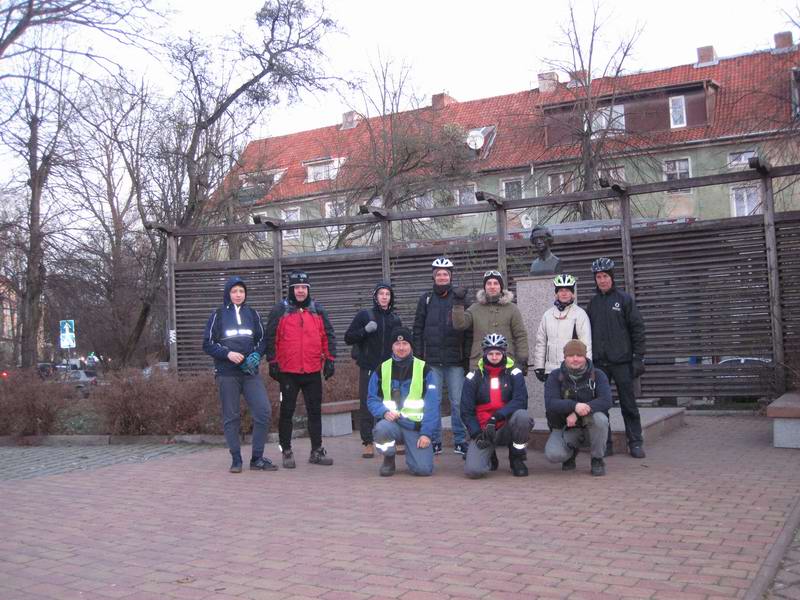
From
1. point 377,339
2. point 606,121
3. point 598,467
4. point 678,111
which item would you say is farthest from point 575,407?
point 678,111

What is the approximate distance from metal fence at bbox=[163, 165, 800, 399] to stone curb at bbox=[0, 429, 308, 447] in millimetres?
4540

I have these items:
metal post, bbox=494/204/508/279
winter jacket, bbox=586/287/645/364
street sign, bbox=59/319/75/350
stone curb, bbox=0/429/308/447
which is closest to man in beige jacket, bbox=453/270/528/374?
winter jacket, bbox=586/287/645/364

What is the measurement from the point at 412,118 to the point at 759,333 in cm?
1622

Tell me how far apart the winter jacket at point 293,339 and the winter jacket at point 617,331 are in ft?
9.06

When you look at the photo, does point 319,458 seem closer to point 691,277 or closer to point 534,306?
point 534,306

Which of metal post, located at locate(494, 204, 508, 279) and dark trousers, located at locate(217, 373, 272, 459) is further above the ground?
metal post, located at locate(494, 204, 508, 279)

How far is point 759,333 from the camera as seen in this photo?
1286 centimetres

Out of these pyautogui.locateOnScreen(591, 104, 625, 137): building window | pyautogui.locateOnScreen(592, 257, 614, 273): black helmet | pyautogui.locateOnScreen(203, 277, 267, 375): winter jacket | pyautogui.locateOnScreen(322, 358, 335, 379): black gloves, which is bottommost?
pyautogui.locateOnScreen(322, 358, 335, 379): black gloves

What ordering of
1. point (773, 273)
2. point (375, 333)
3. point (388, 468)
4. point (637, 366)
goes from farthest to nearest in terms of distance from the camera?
point (773, 273) → point (375, 333) → point (637, 366) → point (388, 468)

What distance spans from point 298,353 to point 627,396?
11.0 feet

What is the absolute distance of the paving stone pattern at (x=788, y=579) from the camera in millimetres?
4547

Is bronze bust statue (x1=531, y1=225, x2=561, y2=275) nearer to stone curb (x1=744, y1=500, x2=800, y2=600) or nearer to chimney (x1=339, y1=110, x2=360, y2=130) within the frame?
stone curb (x1=744, y1=500, x2=800, y2=600)

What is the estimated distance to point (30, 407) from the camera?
1269 cm

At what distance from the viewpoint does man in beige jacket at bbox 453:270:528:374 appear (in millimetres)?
9070
